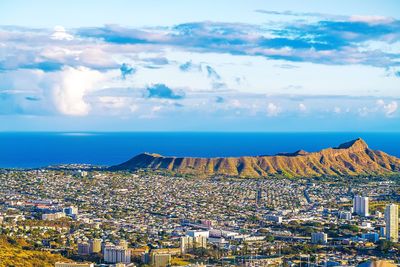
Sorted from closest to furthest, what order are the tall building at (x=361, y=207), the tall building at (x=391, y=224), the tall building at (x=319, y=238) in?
the tall building at (x=319, y=238) < the tall building at (x=391, y=224) < the tall building at (x=361, y=207)

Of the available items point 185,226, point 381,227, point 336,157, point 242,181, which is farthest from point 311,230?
point 336,157

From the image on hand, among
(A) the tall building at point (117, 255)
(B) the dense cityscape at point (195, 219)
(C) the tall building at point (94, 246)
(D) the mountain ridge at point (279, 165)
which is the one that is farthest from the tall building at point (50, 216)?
(D) the mountain ridge at point (279, 165)

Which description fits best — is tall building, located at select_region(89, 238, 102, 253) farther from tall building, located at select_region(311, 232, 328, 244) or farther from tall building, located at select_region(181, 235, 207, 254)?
tall building, located at select_region(311, 232, 328, 244)

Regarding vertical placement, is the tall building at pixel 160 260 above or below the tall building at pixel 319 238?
below

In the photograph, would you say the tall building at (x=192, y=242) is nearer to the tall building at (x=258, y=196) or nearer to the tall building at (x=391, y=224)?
the tall building at (x=391, y=224)

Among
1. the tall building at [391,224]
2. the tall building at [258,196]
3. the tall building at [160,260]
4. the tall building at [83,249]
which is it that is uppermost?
the tall building at [258,196]
